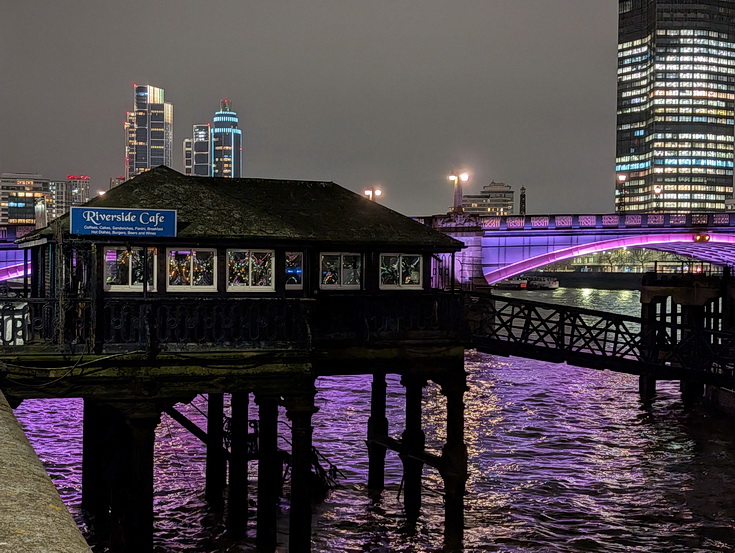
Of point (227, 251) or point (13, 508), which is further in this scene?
point (227, 251)

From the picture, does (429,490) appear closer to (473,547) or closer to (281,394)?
(473,547)

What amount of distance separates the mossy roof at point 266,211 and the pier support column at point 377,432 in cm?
522

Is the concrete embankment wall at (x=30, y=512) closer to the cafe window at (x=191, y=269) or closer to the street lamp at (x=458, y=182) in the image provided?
the cafe window at (x=191, y=269)

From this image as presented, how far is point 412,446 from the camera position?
2262 cm

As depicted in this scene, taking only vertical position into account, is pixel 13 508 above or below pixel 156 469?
above

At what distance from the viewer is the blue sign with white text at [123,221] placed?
16.1m

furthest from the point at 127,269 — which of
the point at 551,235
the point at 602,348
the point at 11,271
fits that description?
the point at 551,235

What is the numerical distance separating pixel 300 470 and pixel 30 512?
1240 centimetres

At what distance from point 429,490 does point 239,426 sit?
8.26 m

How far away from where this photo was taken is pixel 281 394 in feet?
57.1

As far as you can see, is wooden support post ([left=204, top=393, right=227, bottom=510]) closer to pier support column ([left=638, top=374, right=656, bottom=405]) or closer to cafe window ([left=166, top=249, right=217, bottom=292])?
cafe window ([left=166, top=249, right=217, bottom=292])

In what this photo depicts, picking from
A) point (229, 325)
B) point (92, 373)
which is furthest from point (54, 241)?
point (229, 325)

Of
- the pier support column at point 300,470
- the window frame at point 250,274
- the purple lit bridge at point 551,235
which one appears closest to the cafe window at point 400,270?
Result: the window frame at point 250,274

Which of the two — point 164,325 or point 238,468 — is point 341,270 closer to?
point 164,325
